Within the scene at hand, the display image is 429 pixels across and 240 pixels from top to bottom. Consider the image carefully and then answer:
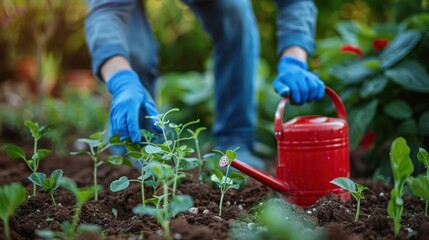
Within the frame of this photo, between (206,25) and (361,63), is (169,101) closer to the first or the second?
(206,25)

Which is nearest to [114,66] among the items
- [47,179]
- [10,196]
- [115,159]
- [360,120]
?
[115,159]

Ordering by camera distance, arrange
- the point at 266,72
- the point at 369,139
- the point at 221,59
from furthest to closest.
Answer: the point at 266,72 → the point at 221,59 → the point at 369,139

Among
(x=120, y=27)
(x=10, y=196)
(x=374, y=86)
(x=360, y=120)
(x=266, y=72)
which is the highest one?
(x=120, y=27)

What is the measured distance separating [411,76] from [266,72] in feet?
4.60

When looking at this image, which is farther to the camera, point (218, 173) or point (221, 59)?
point (221, 59)

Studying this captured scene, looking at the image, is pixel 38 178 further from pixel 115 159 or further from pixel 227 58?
pixel 227 58

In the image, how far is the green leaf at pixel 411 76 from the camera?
71.8 inches

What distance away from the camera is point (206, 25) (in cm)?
211

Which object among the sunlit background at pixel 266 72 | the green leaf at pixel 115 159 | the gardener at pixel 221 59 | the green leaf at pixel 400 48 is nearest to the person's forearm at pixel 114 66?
the gardener at pixel 221 59

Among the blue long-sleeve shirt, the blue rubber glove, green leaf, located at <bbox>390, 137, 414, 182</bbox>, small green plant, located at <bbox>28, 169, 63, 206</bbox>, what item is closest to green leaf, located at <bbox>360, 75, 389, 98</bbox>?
the blue long-sleeve shirt

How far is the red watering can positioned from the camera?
1368 mm

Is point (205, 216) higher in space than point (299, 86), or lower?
lower

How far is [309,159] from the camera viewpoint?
137 centimetres

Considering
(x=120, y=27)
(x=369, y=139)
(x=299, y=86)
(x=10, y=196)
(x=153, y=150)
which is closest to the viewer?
(x=10, y=196)
